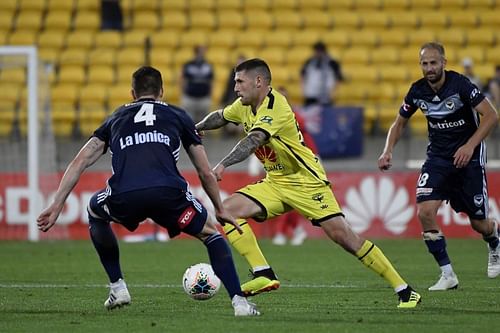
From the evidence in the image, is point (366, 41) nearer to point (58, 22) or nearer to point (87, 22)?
point (87, 22)

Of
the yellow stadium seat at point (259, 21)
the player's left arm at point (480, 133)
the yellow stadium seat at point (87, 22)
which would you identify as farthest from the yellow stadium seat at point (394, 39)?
the player's left arm at point (480, 133)

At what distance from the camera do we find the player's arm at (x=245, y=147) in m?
9.36

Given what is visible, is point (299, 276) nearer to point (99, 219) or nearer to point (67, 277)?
point (67, 277)

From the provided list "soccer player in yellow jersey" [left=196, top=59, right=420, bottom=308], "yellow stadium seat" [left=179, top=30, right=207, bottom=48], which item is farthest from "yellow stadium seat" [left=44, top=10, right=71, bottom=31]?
"soccer player in yellow jersey" [left=196, top=59, right=420, bottom=308]

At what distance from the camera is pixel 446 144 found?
447 inches

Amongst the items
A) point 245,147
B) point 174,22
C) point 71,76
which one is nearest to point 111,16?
point 174,22

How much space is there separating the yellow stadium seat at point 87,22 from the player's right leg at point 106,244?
1708 centimetres

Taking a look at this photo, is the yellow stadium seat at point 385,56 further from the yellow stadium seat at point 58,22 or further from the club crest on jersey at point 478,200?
the club crest on jersey at point 478,200

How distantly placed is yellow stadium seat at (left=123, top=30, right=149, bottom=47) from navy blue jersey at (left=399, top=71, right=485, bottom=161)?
14.3 m

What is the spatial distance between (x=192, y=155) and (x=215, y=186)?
35 centimetres

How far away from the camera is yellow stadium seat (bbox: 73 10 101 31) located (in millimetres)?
25641

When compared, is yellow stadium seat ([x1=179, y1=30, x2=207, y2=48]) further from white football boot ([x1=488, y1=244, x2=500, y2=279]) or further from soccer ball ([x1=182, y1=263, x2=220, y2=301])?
soccer ball ([x1=182, y1=263, x2=220, y2=301])

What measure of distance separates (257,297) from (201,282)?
1.33 metres

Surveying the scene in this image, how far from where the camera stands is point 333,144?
20594 mm
